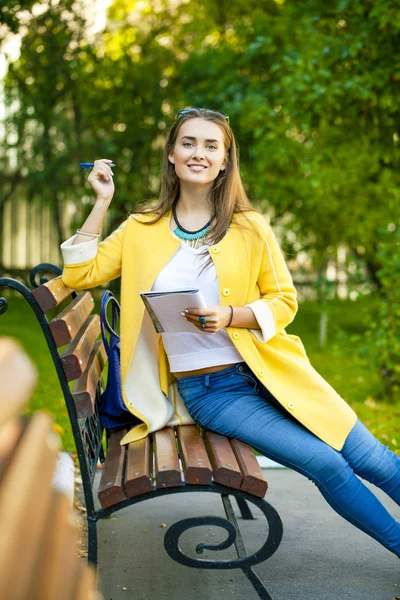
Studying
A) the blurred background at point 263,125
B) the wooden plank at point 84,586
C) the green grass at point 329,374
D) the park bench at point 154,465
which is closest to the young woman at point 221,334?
the park bench at point 154,465

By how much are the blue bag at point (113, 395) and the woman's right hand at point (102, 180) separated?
1.33ft

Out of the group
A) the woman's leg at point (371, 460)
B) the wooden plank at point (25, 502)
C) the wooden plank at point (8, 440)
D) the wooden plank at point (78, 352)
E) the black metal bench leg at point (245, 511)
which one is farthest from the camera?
the black metal bench leg at point (245, 511)

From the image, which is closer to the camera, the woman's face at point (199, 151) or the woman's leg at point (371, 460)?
the woman's leg at point (371, 460)

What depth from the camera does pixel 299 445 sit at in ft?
8.43

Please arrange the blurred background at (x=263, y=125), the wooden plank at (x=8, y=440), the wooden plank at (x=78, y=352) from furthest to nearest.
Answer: the blurred background at (x=263, y=125) → the wooden plank at (x=78, y=352) → the wooden plank at (x=8, y=440)

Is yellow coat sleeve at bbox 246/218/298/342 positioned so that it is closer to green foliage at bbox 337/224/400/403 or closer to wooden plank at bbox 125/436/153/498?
wooden plank at bbox 125/436/153/498

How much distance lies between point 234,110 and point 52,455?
28.6 feet

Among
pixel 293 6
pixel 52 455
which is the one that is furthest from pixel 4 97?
pixel 52 455

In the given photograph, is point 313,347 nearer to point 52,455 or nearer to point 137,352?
point 137,352

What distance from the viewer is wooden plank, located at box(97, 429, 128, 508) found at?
2307 mm

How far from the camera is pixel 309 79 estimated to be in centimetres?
601

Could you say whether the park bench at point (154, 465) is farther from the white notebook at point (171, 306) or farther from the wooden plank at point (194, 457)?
the white notebook at point (171, 306)

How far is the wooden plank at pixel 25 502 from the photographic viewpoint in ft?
2.74

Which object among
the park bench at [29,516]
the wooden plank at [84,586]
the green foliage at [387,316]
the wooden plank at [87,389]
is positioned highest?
the park bench at [29,516]
